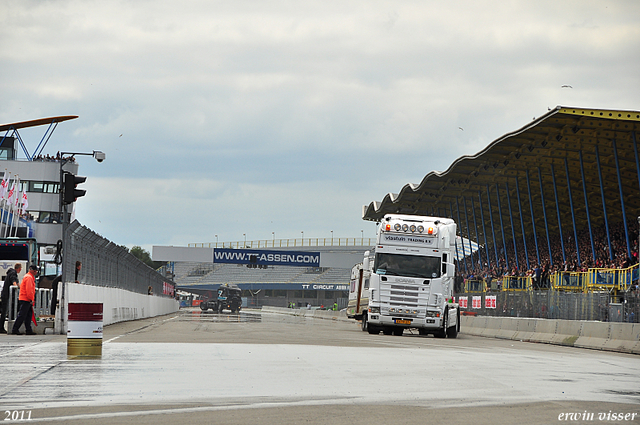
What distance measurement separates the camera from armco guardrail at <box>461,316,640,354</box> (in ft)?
72.9

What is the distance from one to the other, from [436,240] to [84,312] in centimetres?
1484

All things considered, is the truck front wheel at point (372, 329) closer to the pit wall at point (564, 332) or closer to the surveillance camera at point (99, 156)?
the pit wall at point (564, 332)

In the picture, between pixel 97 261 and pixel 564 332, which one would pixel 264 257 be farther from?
→ pixel 564 332

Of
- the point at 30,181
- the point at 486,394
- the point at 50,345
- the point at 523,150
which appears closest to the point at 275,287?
the point at 30,181

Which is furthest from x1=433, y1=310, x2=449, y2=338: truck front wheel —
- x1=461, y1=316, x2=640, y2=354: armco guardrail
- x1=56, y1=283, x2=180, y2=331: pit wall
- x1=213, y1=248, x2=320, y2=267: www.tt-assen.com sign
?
x1=213, y1=248, x2=320, y2=267: www.tt-assen.com sign

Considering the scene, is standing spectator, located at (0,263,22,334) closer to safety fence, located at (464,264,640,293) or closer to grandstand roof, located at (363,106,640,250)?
safety fence, located at (464,264,640,293)

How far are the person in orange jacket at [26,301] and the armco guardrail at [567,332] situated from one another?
1486cm

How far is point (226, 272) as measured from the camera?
135 metres

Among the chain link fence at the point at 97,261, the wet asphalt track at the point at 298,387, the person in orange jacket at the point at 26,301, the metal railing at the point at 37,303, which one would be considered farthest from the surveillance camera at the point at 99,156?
the wet asphalt track at the point at 298,387

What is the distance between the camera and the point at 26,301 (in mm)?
20672

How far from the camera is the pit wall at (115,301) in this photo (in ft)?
76.0

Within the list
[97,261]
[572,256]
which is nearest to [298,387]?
[97,261]

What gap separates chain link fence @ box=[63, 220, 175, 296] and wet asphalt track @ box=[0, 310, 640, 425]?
7268 mm

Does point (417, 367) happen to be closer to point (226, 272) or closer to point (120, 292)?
point (120, 292)
